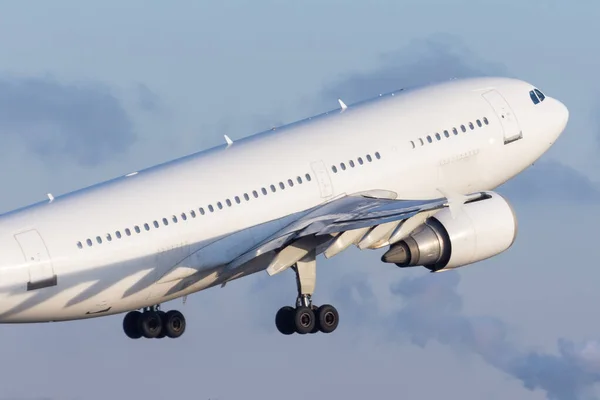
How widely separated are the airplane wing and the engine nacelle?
0.56 meters

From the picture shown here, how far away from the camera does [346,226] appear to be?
54.4 metres

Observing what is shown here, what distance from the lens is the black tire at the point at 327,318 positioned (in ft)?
190

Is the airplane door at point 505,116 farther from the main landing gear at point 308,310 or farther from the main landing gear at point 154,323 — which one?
the main landing gear at point 154,323

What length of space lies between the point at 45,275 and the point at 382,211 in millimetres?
10907

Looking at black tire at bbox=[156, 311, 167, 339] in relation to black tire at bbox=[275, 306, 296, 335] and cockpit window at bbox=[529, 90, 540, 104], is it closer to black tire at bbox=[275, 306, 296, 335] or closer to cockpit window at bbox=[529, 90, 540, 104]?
black tire at bbox=[275, 306, 296, 335]

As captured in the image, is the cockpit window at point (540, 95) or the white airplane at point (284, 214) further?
the cockpit window at point (540, 95)

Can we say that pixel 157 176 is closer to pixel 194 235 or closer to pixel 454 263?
pixel 194 235

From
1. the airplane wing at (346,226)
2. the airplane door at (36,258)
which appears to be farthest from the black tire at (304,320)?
the airplane door at (36,258)

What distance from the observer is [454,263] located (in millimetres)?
57406

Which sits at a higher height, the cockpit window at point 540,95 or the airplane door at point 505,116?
the cockpit window at point 540,95

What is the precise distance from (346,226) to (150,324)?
992cm

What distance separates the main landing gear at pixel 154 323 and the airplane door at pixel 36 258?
8.55m

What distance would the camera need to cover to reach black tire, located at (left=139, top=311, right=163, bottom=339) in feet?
199

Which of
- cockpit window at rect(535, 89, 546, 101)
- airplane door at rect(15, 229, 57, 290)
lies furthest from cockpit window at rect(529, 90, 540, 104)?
airplane door at rect(15, 229, 57, 290)
